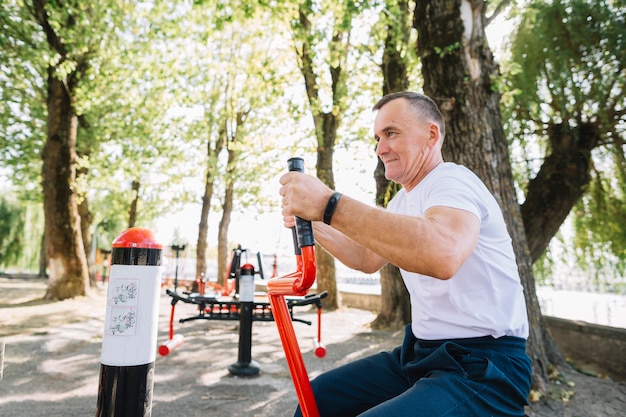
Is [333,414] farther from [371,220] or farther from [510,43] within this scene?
[510,43]

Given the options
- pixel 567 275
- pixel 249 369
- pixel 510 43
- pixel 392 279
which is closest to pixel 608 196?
pixel 567 275

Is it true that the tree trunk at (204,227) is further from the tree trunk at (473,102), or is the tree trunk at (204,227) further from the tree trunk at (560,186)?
the tree trunk at (473,102)

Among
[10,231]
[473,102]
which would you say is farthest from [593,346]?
[10,231]

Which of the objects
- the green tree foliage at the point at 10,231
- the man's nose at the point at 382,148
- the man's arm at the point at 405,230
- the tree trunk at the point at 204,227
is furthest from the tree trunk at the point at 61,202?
the green tree foliage at the point at 10,231

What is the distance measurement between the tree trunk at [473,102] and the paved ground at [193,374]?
653 millimetres

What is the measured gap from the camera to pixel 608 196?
6781mm

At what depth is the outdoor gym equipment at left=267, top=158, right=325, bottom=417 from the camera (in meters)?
1.54

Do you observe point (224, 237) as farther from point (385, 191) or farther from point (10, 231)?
point (10, 231)

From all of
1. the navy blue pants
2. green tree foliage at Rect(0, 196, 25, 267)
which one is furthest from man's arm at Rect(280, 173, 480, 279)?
green tree foliage at Rect(0, 196, 25, 267)

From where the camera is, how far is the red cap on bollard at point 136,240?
1.70 metres

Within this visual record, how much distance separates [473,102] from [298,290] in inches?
139

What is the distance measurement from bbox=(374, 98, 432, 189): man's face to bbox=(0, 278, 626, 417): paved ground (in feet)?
9.13

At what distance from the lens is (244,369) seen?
16.0ft

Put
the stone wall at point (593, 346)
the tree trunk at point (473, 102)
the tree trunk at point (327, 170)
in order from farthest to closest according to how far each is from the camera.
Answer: the tree trunk at point (327, 170) < the stone wall at point (593, 346) < the tree trunk at point (473, 102)
